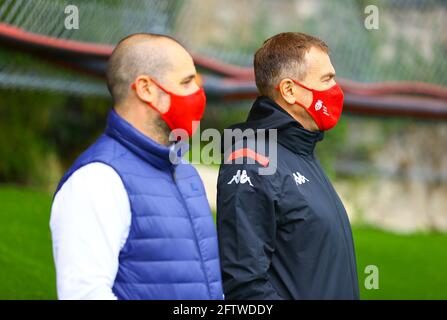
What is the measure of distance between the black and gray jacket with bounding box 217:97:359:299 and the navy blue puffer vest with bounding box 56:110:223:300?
293 millimetres

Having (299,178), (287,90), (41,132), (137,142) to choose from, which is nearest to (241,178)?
(299,178)

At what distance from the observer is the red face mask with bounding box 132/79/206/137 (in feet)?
10.7

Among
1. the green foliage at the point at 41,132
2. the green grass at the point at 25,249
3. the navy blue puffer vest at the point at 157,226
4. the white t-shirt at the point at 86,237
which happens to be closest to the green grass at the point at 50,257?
the green grass at the point at 25,249

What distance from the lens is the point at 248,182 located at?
3684mm

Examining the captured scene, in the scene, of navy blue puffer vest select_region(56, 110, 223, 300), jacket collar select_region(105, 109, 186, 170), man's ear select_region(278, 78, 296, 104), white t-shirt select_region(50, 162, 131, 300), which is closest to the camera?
white t-shirt select_region(50, 162, 131, 300)

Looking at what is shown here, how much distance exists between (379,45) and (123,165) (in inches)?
353

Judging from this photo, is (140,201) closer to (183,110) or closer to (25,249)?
(183,110)

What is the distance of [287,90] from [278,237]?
0.60 metres

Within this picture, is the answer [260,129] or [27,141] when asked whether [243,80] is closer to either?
[27,141]

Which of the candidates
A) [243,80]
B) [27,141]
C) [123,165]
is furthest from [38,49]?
[123,165]

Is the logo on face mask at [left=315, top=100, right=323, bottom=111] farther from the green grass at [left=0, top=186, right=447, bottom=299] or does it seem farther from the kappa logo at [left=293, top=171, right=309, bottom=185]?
the green grass at [left=0, top=186, right=447, bottom=299]

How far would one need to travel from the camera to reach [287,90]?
3.93 metres

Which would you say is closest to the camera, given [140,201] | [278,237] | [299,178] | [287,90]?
[140,201]

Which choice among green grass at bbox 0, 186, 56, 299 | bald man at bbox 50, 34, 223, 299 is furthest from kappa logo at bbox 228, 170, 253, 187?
green grass at bbox 0, 186, 56, 299
